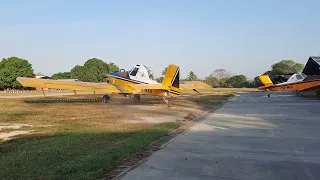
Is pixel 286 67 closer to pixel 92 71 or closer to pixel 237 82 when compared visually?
pixel 237 82

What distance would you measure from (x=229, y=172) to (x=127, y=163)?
2.16 meters

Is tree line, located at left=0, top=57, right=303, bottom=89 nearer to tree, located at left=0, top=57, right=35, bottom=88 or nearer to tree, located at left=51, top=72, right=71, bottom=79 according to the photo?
tree, located at left=0, top=57, right=35, bottom=88

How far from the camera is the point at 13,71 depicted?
9788 cm

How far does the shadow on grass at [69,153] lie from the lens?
5.98 meters

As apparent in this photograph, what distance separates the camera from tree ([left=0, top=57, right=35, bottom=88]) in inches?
3820

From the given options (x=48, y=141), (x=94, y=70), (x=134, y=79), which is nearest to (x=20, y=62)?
(x=94, y=70)

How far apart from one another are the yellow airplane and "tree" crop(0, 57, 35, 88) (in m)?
78.8

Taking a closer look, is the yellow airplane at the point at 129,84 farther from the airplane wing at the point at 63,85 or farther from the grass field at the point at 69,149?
the grass field at the point at 69,149

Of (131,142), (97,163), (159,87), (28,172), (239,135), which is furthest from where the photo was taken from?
(159,87)

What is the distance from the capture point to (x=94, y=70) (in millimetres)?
108812

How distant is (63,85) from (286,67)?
315ft

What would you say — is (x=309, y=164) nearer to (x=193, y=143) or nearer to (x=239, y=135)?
(x=193, y=143)

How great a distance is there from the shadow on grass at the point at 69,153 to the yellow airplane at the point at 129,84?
13267mm

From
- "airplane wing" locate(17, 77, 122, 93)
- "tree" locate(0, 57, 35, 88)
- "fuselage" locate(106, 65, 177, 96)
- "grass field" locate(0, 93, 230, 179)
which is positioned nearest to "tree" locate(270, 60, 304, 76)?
"tree" locate(0, 57, 35, 88)
